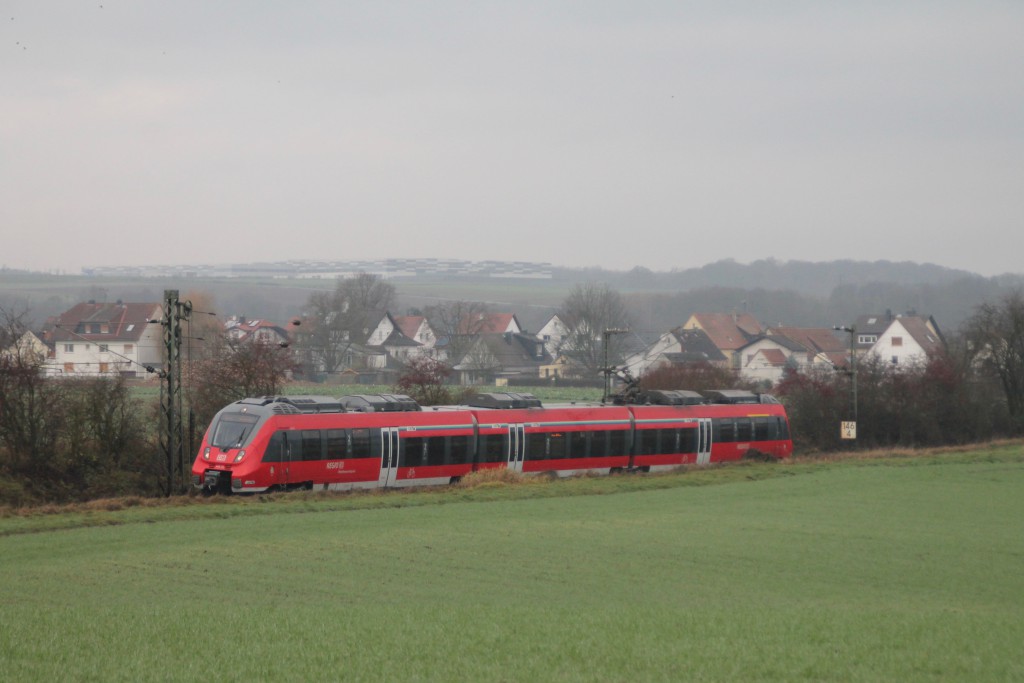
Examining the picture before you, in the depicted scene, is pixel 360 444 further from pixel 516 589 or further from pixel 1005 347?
pixel 1005 347

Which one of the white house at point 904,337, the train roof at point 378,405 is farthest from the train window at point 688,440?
the white house at point 904,337

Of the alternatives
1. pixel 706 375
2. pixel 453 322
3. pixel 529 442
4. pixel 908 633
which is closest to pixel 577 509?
pixel 529 442

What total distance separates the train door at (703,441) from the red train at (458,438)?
4 cm

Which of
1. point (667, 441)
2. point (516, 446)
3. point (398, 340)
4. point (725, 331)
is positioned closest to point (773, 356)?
point (725, 331)

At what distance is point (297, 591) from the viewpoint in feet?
58.5

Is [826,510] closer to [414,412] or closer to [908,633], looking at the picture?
[414,412]

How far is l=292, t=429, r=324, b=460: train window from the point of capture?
1281 inches

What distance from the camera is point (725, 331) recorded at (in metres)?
141

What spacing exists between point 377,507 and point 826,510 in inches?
504

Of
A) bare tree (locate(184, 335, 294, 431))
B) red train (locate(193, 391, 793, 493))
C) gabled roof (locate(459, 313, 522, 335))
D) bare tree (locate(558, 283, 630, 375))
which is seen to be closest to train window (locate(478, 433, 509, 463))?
red train (locate(193, 391, 793, 493))

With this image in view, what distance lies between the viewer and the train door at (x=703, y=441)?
43.7 meters

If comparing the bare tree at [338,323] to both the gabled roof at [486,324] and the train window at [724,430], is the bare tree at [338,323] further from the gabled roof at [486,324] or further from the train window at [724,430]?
the train window at [724,430]

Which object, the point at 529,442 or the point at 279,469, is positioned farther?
the point at 529,442

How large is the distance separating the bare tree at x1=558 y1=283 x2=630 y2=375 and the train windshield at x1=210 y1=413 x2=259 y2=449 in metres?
78.7
